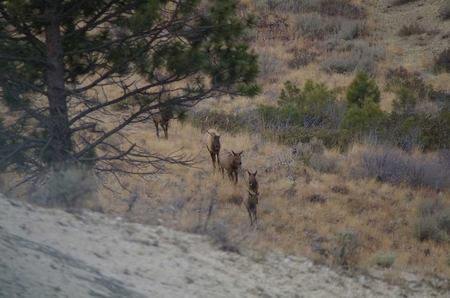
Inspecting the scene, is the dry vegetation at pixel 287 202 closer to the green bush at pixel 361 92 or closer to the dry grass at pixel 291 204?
the dry grass at pixel 291 204

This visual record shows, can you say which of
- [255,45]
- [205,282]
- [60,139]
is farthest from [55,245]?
[255,45]

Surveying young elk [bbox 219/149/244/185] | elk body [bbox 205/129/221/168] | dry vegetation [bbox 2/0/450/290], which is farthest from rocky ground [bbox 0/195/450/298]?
elk body [bbox 205/129/221/168]

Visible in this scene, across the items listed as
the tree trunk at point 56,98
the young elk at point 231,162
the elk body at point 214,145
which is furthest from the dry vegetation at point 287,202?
the tree trunk at point 56,98

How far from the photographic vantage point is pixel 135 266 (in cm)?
582

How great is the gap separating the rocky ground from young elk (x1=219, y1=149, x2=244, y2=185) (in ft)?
17.2

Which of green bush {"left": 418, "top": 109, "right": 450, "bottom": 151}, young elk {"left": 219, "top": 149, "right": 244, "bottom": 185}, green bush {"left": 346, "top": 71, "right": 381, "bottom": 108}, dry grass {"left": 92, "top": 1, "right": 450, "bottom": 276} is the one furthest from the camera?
green bush {"left": 346, "top": 71, "right": 381, "bottom": 108}

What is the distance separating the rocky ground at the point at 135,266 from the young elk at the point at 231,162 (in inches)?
206

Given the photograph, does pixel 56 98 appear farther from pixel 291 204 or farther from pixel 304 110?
pixel 304 110

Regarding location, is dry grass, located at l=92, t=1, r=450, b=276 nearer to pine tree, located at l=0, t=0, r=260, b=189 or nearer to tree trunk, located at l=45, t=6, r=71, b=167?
tree trunk, located at l=45, t=6, r=71, b=167

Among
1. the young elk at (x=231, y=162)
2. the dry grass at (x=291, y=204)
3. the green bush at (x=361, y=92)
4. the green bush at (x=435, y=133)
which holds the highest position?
the green bush at (x=361, y=92)

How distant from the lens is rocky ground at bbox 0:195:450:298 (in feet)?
15.9

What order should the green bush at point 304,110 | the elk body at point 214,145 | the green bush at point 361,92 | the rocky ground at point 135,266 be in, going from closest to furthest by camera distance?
the rocky ground at point 135,266, the elk body at point 214,145, the green bush at point 304,110, the green bush at point 361,92

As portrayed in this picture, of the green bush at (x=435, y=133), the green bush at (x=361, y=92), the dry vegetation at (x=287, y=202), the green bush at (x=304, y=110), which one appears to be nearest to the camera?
the dry vegetation at (x=287, y=202)

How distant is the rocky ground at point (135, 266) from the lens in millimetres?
4852
